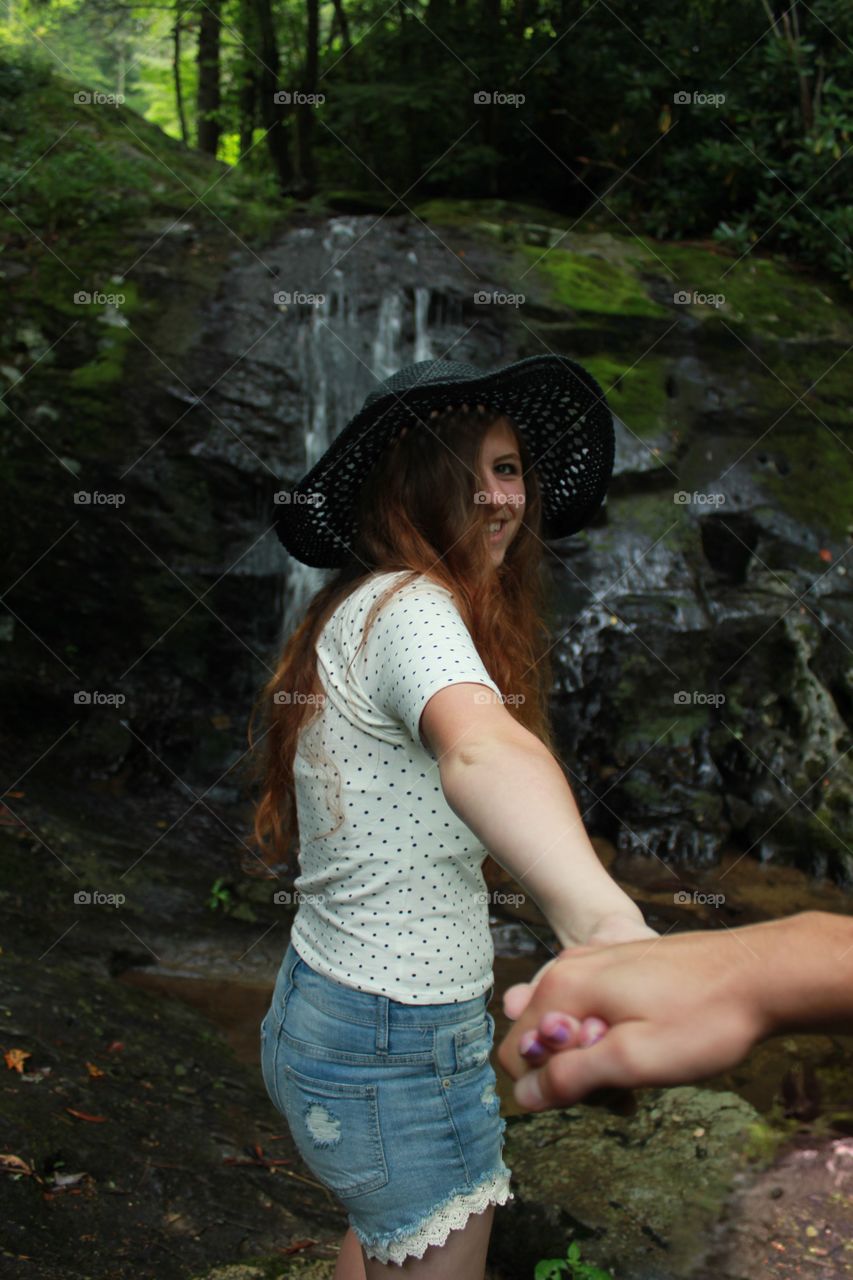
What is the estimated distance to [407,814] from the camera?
156cm

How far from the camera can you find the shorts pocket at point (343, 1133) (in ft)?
5.03

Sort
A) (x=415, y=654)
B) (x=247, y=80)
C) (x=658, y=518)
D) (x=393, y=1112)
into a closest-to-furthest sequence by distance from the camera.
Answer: (x=415, y=654) → (x=393, y=1112) → (x=658, y=518) → (x=247, y=80)

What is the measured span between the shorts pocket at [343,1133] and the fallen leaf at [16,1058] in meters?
2.12

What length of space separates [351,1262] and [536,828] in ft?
3.74

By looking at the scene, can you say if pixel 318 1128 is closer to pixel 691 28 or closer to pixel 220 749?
pixel 220 749

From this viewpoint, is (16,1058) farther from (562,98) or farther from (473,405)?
(562,98)

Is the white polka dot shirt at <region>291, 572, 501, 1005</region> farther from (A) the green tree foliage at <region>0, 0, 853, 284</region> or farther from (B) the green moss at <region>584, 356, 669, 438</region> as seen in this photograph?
(A) the green tree foliage at <region>0, 0, 853, 284</region>

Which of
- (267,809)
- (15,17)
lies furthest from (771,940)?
(15,17)

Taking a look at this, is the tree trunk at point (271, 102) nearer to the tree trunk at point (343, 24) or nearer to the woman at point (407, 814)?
the tree trunk at point (343, 24)

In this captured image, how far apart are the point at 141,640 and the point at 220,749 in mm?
793

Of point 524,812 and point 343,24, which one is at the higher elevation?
point 343,24

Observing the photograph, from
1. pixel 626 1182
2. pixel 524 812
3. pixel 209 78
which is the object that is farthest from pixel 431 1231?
pixel 209 78

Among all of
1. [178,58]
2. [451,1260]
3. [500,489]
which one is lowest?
[451,1260]

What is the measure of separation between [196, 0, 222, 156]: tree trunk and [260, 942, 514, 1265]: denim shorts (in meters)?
9.56
